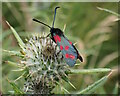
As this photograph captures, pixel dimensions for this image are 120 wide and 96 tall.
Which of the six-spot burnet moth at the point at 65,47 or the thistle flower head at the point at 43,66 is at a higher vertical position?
the six-spot burnet moth at the point at 65,47

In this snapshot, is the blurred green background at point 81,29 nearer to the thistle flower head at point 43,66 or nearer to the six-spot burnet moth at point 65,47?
the thistle flower head at point 43,66

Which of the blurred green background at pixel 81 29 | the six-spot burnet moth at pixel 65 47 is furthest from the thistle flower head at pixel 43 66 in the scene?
the blurred green background at pixel 81 29

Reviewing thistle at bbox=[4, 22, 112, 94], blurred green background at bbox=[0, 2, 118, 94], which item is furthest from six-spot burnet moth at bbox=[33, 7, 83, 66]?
blurred green background at bbox=[0, 2, 118, 94]

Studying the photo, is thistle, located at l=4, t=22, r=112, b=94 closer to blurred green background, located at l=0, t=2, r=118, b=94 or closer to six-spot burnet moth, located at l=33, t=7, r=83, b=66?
six-spot burnet moth, located at l=33, t=7, r=83, b=66

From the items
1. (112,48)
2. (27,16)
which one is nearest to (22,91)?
(27,16)

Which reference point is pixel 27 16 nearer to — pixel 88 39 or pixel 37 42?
pixel 88 39

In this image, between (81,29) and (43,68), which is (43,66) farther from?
(81,29)

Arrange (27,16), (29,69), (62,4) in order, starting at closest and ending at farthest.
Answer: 1. (29,69)
2. (62,4)
3. (27,16)

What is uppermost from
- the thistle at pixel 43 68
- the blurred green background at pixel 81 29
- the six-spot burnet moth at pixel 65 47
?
the six-spot burnet moth at pixel 65 47
